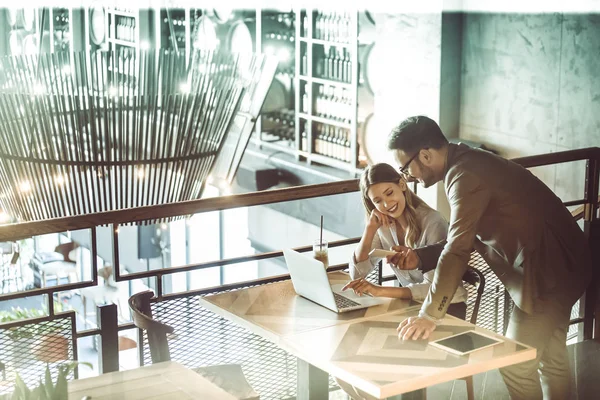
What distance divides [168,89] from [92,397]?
1.31m

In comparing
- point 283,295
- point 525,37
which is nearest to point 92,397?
point 283,295

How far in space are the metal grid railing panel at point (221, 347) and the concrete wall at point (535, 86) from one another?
119 inches

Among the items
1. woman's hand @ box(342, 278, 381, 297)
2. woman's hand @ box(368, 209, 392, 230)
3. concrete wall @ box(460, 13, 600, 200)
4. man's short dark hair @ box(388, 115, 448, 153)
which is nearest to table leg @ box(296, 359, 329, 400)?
woman's hand @ box(342, 278, 381, 297)

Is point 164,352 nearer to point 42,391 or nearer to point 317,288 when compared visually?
point 317,288

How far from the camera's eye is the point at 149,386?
Answer: 2422 mm

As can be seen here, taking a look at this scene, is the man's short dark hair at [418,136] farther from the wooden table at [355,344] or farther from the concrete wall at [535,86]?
the concrete wall at [535,86]

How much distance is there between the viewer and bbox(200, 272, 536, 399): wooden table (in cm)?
243

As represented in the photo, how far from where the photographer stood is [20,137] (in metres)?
3.14

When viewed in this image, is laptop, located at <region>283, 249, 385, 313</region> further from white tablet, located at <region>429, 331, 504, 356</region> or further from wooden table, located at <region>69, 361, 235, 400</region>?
wooden table, located at <region>69, 361, 235, 400</region>

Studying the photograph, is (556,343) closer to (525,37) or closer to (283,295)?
(283,295)

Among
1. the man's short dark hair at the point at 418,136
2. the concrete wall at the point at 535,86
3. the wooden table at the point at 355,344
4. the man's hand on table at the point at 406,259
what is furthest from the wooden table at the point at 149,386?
the concrete wall at the point at 535,86

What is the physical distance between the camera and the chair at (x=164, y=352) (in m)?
2.73

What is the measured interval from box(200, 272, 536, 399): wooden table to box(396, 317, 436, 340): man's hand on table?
0.02m

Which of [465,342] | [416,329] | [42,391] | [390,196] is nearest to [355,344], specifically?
[416,329]
